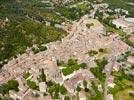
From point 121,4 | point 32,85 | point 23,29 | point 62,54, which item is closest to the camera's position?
point 32,85

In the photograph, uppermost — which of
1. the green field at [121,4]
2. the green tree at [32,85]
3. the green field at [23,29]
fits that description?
the green tree at [32,85]

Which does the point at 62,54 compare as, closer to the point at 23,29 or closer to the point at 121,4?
the point at 23,29

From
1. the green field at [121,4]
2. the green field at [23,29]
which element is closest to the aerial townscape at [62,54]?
the green field at [23,29]

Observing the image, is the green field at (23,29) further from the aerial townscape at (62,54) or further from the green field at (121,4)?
the green field at (121,4)

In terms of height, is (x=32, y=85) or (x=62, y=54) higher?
(x=32, y=85)

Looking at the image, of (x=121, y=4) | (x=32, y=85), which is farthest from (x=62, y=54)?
(x=121, y=4)

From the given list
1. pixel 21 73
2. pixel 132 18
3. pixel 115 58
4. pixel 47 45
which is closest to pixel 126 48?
pixel 115 58

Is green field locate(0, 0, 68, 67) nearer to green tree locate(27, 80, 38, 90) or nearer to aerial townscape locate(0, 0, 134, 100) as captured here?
aerial townscape locate(0, 0, 134, 100)

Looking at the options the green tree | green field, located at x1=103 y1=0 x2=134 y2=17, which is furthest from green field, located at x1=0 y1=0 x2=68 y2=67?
green field, located at x1=103 y1=0 x2=134 y2=17

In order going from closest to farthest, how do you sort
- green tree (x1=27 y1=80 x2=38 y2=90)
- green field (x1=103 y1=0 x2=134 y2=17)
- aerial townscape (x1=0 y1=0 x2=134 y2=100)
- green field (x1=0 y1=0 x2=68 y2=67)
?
aerial townscape (x1=0 y1=0 x2=134 y2=100)
green tree (x1=27 y1=80 x2=38 y2=90)
green field (x1=0 y1=0 x2=68 y2=67)
green field (x1=103 y1=0 x2=134 y2=17)
